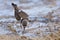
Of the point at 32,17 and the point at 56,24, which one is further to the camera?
the point at 32,17

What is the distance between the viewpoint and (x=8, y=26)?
7.88 feet

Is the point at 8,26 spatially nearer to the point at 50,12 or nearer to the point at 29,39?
the point at 29,39

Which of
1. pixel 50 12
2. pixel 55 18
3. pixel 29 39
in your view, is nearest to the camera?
pixel 29 39

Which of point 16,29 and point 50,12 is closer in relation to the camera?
point 16,29

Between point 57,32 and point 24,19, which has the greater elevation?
point 24,19

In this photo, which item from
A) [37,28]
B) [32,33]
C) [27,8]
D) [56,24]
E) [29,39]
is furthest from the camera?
[27,8]

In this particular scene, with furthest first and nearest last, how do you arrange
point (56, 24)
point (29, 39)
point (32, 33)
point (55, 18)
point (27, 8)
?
point (27, 8), point (55, 18), point (56, 24), point (32, 33), point (29, 39)

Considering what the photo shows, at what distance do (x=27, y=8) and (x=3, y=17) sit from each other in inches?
29.9

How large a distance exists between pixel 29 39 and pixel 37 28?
1.11ft

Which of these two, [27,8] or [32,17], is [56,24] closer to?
[32,17]

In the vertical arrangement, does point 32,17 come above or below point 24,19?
below

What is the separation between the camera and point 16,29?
7.51 ft

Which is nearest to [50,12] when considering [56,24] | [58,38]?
[56,24]

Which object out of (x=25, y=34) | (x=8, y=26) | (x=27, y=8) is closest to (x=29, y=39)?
(x=25, y=34)
